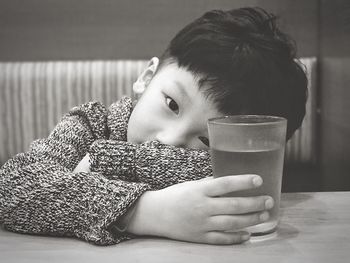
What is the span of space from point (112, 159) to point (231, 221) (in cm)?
23

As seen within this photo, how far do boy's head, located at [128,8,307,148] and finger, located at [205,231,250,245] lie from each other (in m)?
0.26

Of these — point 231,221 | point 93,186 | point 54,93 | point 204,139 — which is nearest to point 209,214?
point 231,221

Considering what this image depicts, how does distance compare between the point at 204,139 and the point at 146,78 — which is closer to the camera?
the point at 204,139

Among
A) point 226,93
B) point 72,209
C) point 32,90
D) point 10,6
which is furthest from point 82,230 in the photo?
point 10,6

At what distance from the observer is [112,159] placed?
28.5 inches

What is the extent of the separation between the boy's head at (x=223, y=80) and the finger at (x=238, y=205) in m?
0.25

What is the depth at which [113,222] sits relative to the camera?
603mm

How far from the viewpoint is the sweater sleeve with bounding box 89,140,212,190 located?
0.73 metres

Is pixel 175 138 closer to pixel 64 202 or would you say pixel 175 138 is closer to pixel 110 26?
pixel 64 202

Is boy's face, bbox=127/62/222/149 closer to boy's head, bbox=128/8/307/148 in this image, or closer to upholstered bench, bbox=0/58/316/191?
boy's head, bbox=128/8/307/148

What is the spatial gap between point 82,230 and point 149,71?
0.50 m

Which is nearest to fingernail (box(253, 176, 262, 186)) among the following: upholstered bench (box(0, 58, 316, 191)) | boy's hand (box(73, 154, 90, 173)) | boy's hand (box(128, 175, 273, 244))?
boy's hand (box(128, 175, 273, 244))

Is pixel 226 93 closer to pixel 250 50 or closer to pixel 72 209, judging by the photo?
pixel 250 50

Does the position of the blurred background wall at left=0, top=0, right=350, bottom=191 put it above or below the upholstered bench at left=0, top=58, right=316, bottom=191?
above
